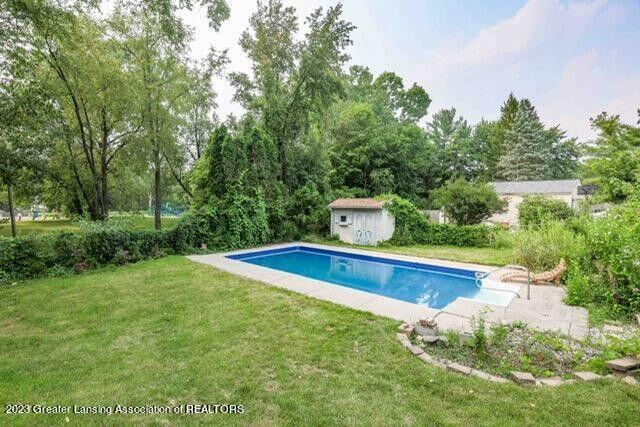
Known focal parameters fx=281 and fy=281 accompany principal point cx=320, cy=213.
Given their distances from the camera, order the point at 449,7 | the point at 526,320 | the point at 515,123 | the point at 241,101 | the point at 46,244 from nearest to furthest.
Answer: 1. the point at 526,320
2. the point at 46,244
3. the point at 449,7
4. the point at 241,101
5. the point at 515,123

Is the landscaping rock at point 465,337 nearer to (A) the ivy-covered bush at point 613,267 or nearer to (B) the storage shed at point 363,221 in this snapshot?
(A) the ivy-covered bush at point 613,267

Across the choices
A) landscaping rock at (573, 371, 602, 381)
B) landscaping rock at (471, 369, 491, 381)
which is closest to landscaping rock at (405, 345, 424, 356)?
landscaping rock at (471, 369, 491, 381)

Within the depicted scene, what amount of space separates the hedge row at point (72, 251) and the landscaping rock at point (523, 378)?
9799mm

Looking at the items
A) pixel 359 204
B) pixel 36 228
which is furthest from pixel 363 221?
pixel 36 228

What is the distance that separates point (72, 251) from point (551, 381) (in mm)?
10487

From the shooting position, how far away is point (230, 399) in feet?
8.69

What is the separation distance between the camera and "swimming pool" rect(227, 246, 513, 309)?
6.82 meters

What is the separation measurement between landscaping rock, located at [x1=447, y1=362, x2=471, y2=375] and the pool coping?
3.89 feet

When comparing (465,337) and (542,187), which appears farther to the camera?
(542,187)

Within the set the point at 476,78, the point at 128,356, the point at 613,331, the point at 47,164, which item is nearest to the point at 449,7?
the point at 476,78

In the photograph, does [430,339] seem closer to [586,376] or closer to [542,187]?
[586,376]

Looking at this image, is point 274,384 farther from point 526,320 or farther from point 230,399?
point 526,320

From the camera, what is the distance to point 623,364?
2.86m

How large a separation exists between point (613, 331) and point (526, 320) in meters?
0.96
